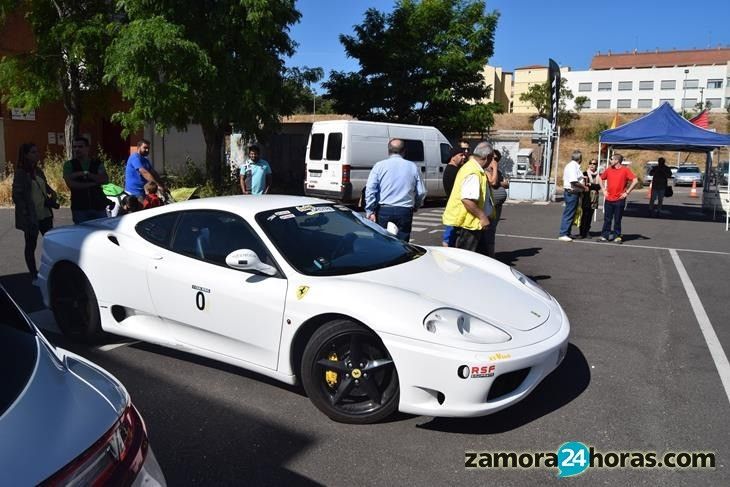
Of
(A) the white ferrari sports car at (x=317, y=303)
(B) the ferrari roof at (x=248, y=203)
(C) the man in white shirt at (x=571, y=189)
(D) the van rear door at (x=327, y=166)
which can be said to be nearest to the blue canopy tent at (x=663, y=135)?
(C) the man in white shirt at (x=571, y=189)

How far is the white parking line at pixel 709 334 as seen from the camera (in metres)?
4.57

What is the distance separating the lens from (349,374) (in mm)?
3549

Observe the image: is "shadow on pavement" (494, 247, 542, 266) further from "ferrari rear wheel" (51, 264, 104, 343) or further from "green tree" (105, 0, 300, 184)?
"green tree" (105, 0, 300, 184)

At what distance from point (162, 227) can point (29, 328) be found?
248 cm

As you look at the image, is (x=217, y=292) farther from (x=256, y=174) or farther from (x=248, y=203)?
(x=256, y=174)

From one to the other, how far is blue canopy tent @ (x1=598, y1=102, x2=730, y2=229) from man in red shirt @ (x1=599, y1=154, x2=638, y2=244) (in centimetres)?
444

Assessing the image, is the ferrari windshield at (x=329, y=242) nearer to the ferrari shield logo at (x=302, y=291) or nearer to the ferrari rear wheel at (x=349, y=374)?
the ferrari shield logo at (x=302, y=291)

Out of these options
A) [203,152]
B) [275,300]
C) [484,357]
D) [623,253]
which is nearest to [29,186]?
[275,300]

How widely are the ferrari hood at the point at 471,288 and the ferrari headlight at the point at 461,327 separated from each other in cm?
9

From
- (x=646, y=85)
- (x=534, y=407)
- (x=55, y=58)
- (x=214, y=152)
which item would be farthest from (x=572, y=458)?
(x=646, y=85)

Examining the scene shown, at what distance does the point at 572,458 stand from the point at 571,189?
27.9 ft

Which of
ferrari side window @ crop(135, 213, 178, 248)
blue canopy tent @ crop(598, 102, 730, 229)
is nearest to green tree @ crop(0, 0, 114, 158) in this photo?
ferrari side window @ crop(135, 213, 178, 248)

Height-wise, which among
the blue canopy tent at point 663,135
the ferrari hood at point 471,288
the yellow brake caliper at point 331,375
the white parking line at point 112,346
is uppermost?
the blue canopy tent at point 663,135

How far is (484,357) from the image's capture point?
10.8 ft
